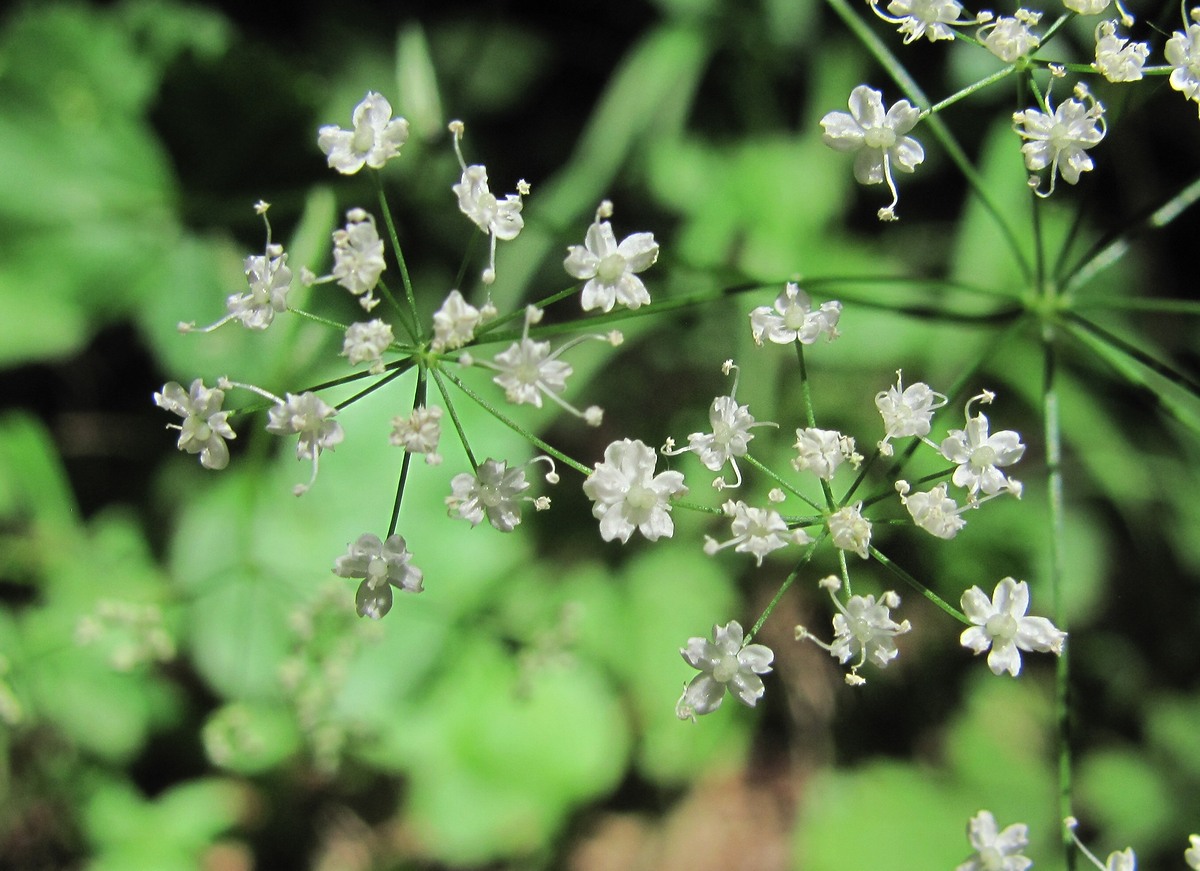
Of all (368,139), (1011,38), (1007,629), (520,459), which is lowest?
(1007,629)

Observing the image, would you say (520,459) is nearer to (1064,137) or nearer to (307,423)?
(307,423)

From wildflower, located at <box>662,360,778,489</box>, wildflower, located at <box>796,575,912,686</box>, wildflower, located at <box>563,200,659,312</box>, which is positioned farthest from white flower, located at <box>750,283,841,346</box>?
wildflower, located at <box>796,575,912,686</box>

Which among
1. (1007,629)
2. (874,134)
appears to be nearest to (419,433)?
(874,134)

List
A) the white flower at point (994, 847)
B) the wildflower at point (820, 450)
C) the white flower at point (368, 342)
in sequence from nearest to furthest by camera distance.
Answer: the white flower at point (368, 342), the wildflower at point (820, 450), the white flower at point (994, 847)

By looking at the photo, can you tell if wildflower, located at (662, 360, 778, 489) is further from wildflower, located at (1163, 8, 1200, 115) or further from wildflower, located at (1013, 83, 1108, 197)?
wildflower, located at (1163, 8, 1200, 115)

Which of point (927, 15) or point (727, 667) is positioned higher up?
point (927, 15)

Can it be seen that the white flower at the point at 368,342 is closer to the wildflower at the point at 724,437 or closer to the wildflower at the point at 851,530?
the wildflower at the point at 724,437

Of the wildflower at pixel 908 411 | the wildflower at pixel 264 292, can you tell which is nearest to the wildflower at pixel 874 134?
the wildflower at pixel 908 411
